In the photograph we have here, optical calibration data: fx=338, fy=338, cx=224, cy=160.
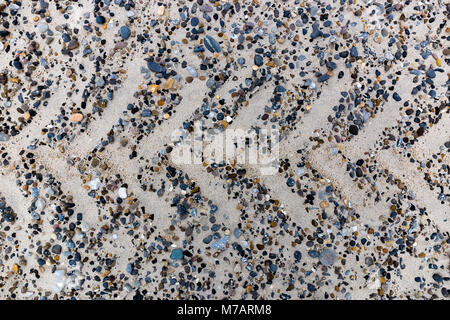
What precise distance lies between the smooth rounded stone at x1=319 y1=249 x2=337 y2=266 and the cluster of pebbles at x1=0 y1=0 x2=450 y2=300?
1 centimetres

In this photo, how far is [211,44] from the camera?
63.8 inches

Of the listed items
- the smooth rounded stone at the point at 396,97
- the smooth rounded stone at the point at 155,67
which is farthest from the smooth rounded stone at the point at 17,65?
the smooth rounded stone at the point at 396,97

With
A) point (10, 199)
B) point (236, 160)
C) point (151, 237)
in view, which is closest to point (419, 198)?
Result: point (236, 160)

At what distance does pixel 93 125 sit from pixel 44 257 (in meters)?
0.66

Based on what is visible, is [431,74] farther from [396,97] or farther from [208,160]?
[208,160]

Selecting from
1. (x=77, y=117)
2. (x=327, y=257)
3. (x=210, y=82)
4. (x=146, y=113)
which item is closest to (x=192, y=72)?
(x=210, y=82)

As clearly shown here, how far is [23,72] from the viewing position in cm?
164

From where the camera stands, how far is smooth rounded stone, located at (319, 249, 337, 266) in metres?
1.58

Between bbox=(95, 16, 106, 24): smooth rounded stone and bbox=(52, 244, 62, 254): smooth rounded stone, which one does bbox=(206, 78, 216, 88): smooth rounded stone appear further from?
bbox=(52, 244, 62, 254): smooth rounded stone

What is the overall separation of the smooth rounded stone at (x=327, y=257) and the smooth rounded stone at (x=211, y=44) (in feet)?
3.56

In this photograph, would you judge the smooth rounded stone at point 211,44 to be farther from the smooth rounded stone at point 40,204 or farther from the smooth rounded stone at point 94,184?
the smooth rounded stone at point 40,204

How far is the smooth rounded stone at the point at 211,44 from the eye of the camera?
162 cm

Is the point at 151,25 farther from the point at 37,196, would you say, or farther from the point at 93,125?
the point at 37,196
